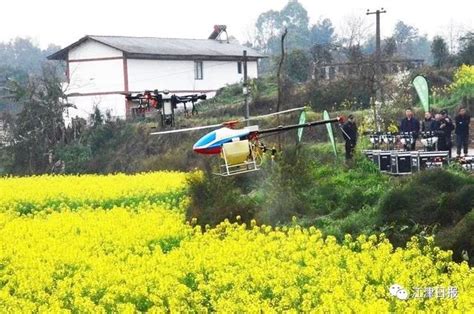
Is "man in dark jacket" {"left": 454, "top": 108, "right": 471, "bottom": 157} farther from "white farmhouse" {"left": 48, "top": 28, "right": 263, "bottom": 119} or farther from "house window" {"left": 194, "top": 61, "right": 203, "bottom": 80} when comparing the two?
"house window" {"left": 194, "top": 61, "right": 203, "bottom": 80}

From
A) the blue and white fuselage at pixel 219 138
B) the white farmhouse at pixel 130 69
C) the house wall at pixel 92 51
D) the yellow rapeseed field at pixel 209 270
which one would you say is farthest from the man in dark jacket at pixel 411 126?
the house wall at pixel 92 51

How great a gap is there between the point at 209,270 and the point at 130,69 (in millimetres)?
30715

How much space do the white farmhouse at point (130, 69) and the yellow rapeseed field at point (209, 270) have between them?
23.7 m

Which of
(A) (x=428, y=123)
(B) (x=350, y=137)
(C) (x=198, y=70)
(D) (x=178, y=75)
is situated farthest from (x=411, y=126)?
(C) (x=198, y=70)

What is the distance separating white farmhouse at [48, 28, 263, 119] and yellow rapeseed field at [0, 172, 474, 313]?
77.7 feet

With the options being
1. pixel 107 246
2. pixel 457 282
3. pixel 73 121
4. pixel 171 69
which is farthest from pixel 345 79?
pixel 457 282

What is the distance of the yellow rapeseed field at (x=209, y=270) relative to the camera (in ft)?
39.5

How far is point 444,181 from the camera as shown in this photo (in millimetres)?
17719

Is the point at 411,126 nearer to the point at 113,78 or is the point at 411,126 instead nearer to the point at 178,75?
the point at 113,78

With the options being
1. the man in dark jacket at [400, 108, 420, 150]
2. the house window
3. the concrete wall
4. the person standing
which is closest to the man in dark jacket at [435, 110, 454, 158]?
the person standing

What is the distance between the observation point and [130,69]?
146 feet

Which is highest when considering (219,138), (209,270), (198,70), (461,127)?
→ (198,70)

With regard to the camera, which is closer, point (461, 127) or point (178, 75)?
point (461, 127)

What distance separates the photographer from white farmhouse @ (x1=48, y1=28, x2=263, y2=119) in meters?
44.6
